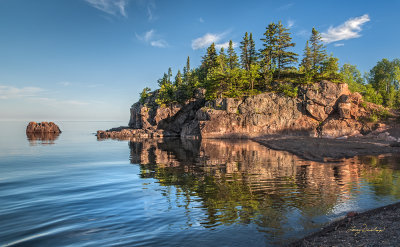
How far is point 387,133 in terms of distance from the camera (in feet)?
159

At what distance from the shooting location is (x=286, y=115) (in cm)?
6069

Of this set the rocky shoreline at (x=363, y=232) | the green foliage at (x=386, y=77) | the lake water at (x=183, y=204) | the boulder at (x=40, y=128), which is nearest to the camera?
the rocky shoreline at (x=363, y=232)

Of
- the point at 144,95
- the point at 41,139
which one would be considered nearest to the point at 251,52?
the point at 144,95

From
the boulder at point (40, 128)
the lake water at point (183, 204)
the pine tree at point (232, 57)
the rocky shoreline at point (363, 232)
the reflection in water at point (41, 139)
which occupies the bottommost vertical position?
the lake water at point (183, 204)

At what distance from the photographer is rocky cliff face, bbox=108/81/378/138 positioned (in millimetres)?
55125

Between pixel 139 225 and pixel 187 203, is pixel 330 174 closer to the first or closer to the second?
pixel 187 203

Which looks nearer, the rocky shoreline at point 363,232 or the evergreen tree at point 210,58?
the rocky shoreline at point 363,232

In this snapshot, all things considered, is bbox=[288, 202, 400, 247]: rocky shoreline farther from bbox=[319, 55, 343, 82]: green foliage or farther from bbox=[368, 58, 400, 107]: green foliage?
bbox=[368, 58, 400, 107]: green foliage

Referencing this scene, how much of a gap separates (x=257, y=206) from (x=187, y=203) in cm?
353

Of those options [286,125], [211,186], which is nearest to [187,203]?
[211,186]

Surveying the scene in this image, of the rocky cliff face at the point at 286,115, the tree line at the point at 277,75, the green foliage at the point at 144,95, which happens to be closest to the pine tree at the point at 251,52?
the tree line at the point at 277,75

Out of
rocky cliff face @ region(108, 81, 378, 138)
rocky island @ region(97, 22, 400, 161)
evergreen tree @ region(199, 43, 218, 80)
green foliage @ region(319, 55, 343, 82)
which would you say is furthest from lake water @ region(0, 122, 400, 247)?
evergreen tree @ region(199, 43, 218, 80)

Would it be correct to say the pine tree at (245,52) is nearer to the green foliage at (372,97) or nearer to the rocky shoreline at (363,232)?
the green foliage at (372,97)

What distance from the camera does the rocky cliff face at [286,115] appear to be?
55125 mm
